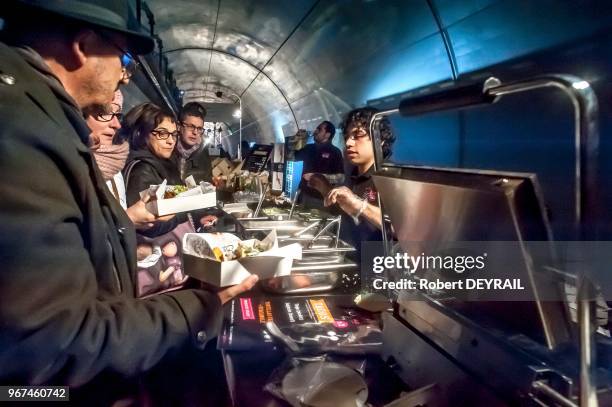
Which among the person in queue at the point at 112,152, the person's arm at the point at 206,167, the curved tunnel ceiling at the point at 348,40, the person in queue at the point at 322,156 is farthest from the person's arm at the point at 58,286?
the person's arm at the point at 206,167

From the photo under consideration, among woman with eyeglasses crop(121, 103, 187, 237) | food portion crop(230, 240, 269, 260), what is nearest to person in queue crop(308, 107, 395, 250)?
food portion crop(230, 240, 269, 260)

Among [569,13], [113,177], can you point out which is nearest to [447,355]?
[113,177]

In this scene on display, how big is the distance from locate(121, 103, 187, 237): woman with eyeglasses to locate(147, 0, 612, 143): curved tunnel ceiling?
2.61m

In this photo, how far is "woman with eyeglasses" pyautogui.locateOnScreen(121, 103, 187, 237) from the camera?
95.8 inches

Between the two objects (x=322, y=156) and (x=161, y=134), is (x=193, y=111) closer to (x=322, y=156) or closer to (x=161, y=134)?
(x=161, y=134)

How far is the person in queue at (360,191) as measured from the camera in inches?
81.7

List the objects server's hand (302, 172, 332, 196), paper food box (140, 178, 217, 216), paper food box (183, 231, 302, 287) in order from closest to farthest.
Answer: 1. paper food box (183, 231, 302, 287)
2. paper food box (140, 178, 217, 216)
3. server's hand (302, 172, 332, 196)

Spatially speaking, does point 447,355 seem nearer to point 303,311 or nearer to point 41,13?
point 303,311

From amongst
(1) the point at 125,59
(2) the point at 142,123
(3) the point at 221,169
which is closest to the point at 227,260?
(1) the point at 125,59

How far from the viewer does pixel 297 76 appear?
25.7 ft

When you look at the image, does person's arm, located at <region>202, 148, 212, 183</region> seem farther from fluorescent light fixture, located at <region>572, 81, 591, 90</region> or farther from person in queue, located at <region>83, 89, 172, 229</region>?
fluorescent light fixture, located at <region>572, 81, 591, 90</region>

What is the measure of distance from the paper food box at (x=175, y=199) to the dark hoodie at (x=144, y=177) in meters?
0.29

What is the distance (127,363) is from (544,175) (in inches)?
113

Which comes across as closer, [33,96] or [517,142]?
[33,96]
